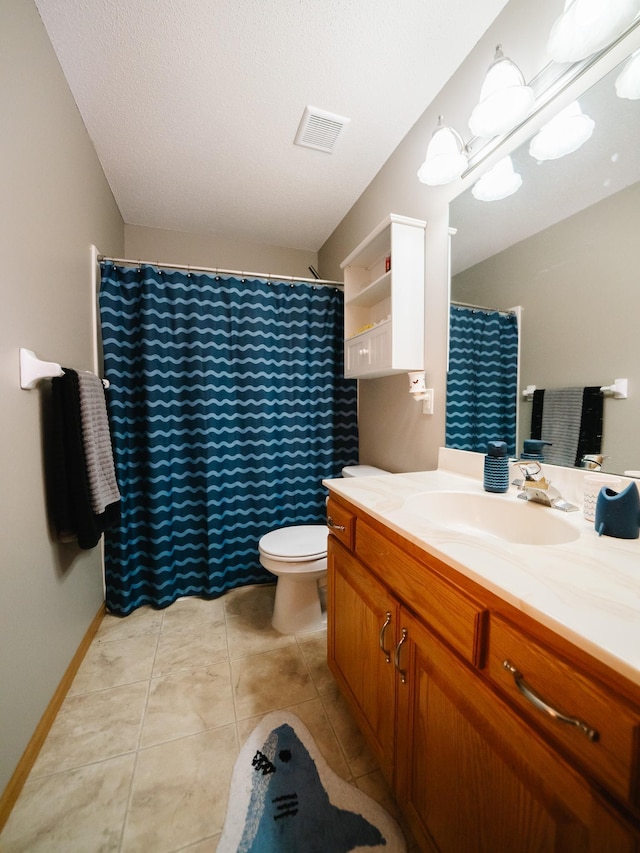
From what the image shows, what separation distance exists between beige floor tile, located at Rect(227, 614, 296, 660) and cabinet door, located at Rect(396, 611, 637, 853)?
86 cm

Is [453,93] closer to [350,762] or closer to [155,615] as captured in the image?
[350,762]

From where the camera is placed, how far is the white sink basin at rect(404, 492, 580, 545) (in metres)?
0.87

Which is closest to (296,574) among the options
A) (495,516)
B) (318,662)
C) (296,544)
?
(296,544)

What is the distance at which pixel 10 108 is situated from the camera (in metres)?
0.96

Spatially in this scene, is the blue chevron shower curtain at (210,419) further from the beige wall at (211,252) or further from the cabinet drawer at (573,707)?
the cabinet drawer at (573,707)

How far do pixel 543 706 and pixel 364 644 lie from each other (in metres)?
0.63

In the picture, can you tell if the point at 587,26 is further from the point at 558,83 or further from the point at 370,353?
the point at 370,353

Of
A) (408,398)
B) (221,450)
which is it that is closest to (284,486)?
(221,450)

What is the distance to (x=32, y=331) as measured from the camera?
110 cm

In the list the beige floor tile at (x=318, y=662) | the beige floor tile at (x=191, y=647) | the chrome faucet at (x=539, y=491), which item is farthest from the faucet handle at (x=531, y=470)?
the beige floor tile at (x=191, y=647)

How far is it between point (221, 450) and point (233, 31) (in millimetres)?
1771

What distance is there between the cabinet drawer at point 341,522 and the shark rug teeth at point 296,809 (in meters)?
0.68

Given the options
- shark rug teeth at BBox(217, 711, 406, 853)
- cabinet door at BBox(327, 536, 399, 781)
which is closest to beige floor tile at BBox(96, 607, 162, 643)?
shark rug teeth at BBox(217, 711, 406, 853)

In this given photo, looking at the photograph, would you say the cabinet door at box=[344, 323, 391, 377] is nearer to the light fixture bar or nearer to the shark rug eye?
the light fixture bar
